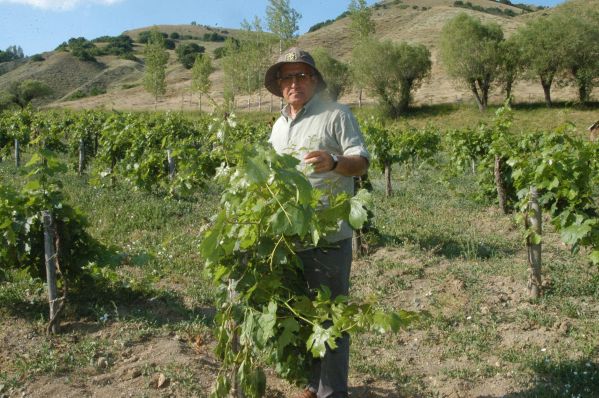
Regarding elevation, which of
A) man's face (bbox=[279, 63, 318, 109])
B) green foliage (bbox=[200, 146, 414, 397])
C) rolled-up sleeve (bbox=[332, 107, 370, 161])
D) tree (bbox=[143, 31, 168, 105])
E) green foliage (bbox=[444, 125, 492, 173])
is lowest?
green foliage (bbox=[444, 125, 492, 173])

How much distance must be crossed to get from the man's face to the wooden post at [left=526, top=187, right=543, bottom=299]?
289 cm

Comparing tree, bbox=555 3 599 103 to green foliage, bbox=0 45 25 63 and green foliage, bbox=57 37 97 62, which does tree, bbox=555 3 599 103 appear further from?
green foliage, bbox=0 45 25 63

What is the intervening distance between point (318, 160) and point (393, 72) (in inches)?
Result: 1457

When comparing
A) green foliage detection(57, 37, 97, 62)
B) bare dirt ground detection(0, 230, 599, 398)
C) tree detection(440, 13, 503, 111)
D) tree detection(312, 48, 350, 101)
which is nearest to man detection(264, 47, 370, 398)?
bare dirt ground detection(0, 230, 599, 398)

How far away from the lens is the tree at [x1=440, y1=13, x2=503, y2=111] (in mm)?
34875

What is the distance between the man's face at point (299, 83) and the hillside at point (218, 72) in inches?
1469


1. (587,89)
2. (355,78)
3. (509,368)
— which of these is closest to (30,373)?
(509,368)

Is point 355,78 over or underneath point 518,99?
over

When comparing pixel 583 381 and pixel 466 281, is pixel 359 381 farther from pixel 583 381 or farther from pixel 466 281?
pixel 466 281

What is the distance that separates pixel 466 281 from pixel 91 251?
3.45m

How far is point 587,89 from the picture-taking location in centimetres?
3231

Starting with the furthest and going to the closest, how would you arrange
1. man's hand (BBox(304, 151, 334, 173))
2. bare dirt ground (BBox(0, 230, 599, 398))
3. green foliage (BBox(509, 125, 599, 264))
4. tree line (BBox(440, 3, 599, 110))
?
tree line (BBox(440, 3, 599, 110)), green foliage (BBox(509, 125, 599, 264)), bare dirt ground (BBox(0, 230, 599, 398)), man's hand (BBox(304, 151, 334, 173))

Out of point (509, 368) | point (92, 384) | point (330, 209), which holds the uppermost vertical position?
point (330, 209)

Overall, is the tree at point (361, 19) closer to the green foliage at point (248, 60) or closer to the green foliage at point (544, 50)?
the green foliage at point (248, 60)
